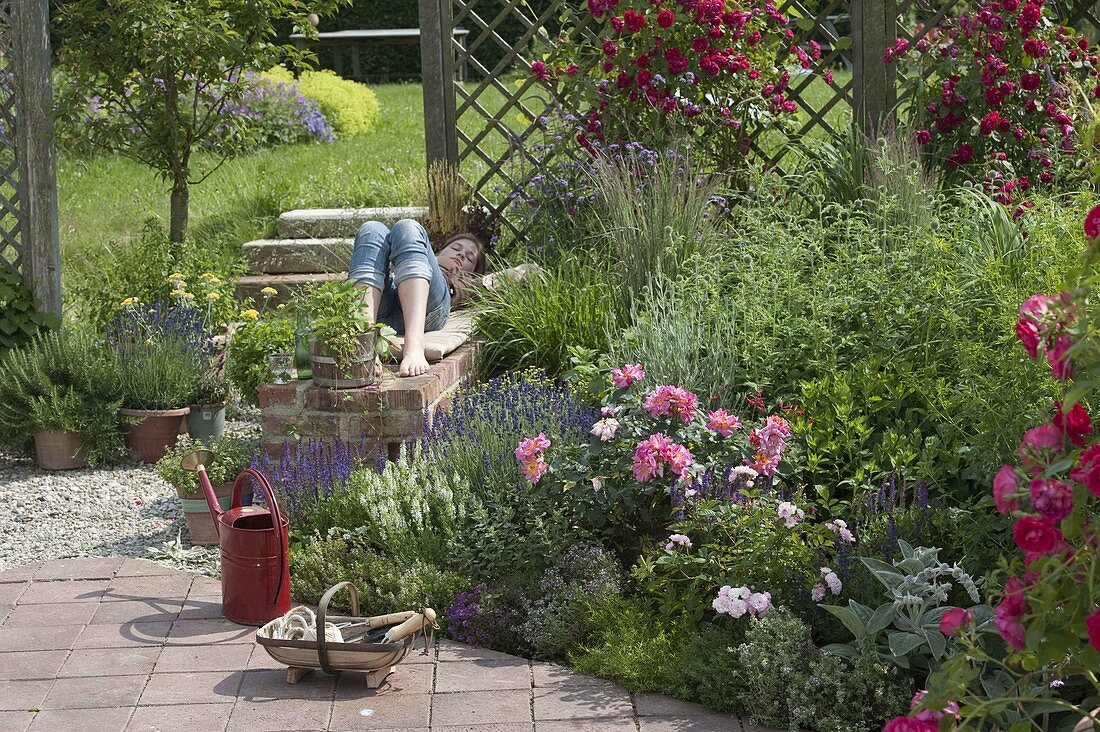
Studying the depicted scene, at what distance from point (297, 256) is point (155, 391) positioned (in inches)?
80.3

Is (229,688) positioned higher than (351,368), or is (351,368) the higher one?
(351,368)

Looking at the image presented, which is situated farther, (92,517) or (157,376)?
(157,376)

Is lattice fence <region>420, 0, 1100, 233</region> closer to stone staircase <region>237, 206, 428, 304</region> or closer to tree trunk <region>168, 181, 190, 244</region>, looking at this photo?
stone staircase <region>237, 206, 428, 304</region>

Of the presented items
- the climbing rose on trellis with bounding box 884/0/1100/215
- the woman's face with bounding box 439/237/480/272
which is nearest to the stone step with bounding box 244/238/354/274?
the woman's face with bounding box 439/237/480/272

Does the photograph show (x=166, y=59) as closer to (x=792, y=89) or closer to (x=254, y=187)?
(x=254, y=187)

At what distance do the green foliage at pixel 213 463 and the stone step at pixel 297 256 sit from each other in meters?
2.52

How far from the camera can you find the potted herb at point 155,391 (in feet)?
17.2

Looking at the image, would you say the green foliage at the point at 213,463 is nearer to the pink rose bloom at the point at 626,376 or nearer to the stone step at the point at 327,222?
the pink rose bloom at the point at 626,376

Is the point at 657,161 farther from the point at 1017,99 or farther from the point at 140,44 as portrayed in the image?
the point at 140,44

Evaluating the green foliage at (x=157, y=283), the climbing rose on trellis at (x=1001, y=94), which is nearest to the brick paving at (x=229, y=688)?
the green foliage at (x=157, y=283)

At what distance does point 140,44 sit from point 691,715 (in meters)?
4.70

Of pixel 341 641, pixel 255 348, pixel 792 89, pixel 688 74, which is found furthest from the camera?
pixel 792 89

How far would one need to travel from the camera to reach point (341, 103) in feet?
42.8

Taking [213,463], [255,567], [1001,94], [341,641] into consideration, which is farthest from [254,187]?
[341,641]
